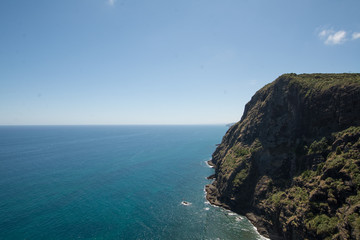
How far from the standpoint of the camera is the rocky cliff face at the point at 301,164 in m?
40.2

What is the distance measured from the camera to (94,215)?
196 ft

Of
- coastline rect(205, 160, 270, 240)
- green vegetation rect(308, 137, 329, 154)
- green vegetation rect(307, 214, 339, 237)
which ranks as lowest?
coastline rect(205, 160, 270, 240)

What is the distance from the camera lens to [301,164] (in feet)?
182

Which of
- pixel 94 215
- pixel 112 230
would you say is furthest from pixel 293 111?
pixel 94 215

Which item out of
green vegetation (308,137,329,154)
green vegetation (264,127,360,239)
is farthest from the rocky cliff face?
green vegetation (264,127,360,239)

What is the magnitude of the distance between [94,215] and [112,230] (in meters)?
11.7

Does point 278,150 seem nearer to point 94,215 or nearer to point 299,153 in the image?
point 299,153

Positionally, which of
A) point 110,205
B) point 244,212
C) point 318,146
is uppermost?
point 318,146

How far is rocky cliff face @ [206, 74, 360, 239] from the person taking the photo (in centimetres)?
4025

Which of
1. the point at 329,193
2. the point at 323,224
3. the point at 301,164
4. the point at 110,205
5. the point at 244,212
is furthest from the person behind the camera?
the point at 110,205

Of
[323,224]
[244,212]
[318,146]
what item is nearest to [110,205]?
[244,212]

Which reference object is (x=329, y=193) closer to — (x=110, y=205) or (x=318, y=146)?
(x=318, y=146)

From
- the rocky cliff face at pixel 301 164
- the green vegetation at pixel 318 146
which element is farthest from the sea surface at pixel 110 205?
the green vegetation at pixel 318 146

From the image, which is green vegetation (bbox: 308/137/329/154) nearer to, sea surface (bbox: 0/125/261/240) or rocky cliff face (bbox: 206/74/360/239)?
rocky cliff face (bbox: 206/74/360/239)
